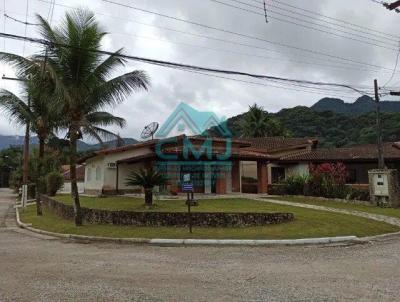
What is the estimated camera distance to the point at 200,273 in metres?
8.51

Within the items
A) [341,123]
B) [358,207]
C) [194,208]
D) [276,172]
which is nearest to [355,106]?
[341,123]

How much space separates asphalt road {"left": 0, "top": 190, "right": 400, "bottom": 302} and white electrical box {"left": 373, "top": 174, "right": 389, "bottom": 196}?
36.2 feet

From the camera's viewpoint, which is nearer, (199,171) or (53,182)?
(199,171)

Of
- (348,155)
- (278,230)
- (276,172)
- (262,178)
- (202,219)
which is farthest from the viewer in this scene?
(276,172)

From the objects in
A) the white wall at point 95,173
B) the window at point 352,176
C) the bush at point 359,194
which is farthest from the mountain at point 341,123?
the bush at point 359,194

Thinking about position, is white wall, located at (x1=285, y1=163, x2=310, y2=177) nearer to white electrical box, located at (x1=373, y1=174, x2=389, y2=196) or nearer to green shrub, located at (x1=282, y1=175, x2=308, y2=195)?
green shrub, located at (x1=282, y1=175, x2=308, y2=195)

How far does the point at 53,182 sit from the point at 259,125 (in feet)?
115

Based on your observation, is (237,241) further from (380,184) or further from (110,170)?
(110,170)

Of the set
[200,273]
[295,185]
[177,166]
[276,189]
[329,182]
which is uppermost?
[177,166]

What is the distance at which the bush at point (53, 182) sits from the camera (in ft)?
119

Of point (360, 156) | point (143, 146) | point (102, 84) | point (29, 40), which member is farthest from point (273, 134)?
point (29, 40)

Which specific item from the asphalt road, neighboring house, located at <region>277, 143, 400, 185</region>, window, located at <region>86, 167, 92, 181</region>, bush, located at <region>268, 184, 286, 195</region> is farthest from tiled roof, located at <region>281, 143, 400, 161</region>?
the asphalt road

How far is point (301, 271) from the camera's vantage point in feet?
28.2

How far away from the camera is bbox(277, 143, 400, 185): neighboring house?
31.7 metres
